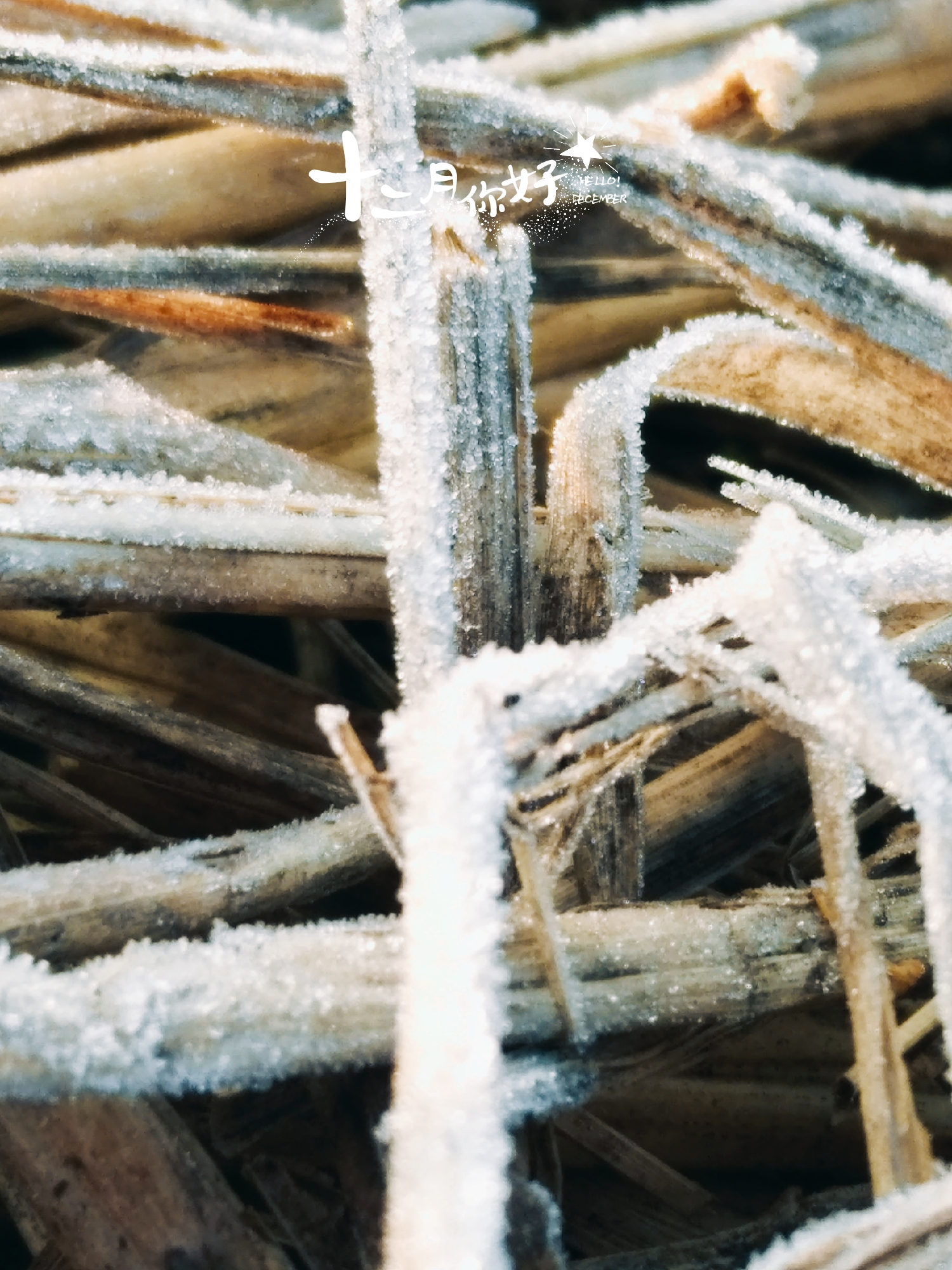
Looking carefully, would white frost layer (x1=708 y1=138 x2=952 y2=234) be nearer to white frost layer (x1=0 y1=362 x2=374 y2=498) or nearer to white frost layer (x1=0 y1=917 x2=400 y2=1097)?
white frost layer (x1=0 y1=362 x2=374 y2=498)

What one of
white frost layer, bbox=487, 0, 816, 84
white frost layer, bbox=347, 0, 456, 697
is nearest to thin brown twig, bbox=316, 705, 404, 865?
white frost layer, bbox=347, 0, 456, 697

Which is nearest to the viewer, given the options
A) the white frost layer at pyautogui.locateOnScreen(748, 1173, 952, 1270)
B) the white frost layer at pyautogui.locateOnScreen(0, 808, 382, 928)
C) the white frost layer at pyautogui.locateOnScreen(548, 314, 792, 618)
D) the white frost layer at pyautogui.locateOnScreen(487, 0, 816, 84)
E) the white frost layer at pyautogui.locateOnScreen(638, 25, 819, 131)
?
the white frost layer at pyautogui.locateOnScreen(748, 1173, 952, 1270)

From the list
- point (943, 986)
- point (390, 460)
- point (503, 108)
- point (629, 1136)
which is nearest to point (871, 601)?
point (943, 986)

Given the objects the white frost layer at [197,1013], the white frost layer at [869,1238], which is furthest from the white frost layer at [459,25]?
the white frost layer at [869,1238]

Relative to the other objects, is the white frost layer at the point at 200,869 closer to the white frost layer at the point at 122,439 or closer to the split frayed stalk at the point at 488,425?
the split frayed stalk at the point at 488,425

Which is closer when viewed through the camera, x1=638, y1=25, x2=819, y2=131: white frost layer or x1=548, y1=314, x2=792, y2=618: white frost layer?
x1=548, y1=314, x2=792, y2=618: white frost layer

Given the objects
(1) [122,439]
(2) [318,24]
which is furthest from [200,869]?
(2) [318,24]

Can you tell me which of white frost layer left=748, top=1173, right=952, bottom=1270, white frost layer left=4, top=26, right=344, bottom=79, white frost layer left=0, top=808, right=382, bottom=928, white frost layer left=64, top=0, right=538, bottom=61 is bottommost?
white frost layer left=748, top=1173, right=952, bottom=1270

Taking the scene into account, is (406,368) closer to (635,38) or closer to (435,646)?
(435,646)
